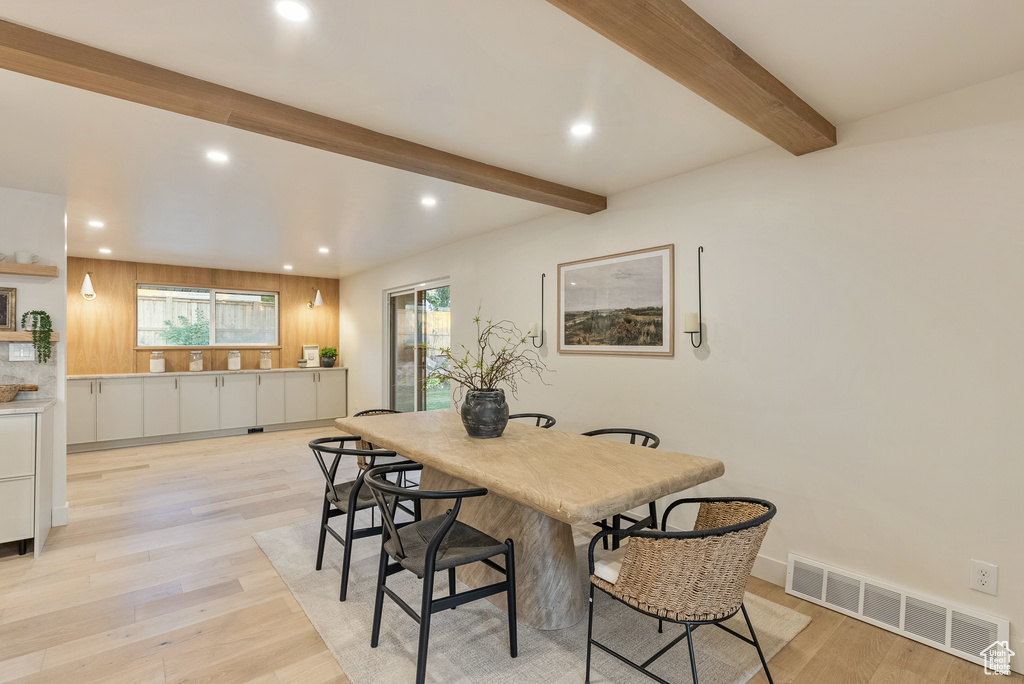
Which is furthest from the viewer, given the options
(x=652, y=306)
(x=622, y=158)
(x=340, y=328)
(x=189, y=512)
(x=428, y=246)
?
(x=340, y=328)

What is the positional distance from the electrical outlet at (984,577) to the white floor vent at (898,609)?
0.33ft

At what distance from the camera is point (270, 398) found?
700 centimetres

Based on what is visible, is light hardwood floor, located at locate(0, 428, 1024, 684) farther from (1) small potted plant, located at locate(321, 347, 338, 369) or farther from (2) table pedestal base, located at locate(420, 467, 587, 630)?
(1) small potted plant, located at locate(321, 347, 338, 369)

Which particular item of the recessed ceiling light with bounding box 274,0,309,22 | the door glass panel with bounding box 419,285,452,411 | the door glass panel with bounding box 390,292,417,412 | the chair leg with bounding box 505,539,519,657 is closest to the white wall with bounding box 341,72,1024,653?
the chair leg with bounding box 505,539,519,657

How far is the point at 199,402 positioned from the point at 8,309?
3350 millimetres

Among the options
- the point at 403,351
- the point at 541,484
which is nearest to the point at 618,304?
the point at 541,484

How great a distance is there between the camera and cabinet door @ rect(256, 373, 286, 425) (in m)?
6.91

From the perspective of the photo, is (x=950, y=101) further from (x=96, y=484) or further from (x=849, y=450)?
(x=96, y=484)

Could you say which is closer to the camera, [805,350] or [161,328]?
[805,350]

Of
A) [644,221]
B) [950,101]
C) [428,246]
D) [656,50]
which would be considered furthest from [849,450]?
[428,246]

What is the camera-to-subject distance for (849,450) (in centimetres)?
245

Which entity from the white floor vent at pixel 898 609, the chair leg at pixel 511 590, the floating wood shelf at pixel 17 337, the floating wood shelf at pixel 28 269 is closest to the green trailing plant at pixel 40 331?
the floating wood shelf at pixel 17 337

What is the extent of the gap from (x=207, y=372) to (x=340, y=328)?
2.00 meters

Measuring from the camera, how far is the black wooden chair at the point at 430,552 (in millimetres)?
1801
